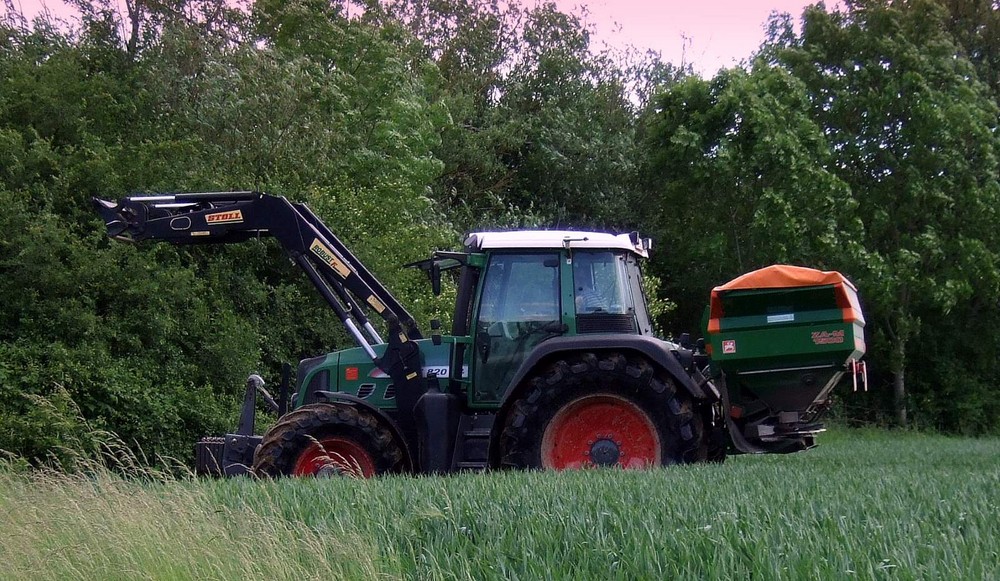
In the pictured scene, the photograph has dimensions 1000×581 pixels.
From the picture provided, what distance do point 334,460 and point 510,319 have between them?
194 cm

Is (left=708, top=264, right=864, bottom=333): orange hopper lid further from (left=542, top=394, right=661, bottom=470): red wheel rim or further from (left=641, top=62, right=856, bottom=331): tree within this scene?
(left=641, top=62, right=856, bottom=331): tree

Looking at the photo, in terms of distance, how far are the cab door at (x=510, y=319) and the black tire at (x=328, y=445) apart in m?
0.96

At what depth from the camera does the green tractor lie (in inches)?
366

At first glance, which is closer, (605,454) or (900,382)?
(605,454)

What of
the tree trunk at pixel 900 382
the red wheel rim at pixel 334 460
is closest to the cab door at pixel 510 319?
the red wheel rim at pixel 334 460

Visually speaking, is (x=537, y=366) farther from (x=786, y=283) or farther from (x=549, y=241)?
(x=786, y=283)

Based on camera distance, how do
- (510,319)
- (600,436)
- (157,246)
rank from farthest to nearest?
1. (157,246)
2. (510,319)
3. (600,436)

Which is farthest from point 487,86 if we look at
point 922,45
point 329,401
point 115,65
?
point 329,401

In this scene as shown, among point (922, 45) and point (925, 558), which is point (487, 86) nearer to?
point (922, 45)

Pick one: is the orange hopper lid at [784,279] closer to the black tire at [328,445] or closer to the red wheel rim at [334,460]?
the black tire at [328,445]

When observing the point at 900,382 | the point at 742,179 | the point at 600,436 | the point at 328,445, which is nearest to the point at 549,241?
the point at 600,436

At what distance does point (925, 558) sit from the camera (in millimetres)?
4492

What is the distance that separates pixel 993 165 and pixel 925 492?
73.3ft

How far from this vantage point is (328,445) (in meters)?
9.35
